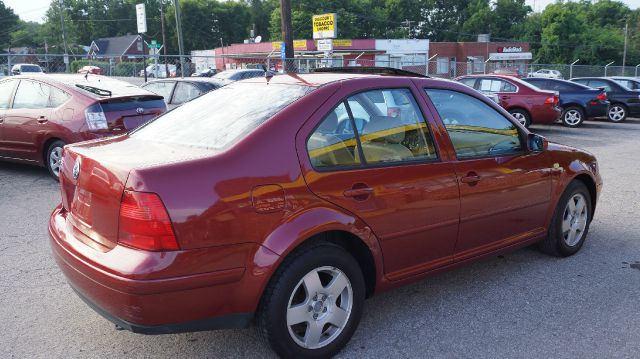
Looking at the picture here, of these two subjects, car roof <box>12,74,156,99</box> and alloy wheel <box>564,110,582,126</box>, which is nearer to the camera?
car roof <box>12,74,156,99</box>

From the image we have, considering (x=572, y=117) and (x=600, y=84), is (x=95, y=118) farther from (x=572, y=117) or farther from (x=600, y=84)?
(x=600, y=84)

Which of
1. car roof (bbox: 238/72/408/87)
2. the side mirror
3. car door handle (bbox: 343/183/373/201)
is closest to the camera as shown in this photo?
car door handle (bbox: 343/183/373/201)

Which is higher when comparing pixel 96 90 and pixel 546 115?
pixel 96 90

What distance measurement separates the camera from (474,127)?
4012 mm

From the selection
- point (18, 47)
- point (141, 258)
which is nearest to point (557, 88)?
point (141, 258)

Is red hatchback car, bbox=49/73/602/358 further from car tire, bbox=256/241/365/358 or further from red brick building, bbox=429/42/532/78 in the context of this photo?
red brick building, bbox=429/42/532/78

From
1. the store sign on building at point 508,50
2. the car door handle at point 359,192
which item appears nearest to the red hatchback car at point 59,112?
the car door handle at point 359,192

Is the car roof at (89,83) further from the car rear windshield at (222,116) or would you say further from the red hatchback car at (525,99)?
the red hatchback car at (525,99)

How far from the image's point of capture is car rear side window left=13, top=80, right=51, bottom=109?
24.7 feet

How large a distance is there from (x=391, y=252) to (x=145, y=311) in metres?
1.49

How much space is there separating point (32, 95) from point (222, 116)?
5538 mm

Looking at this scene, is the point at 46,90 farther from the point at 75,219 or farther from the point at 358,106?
the point at 358,106

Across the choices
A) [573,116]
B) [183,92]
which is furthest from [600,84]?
[183,92]

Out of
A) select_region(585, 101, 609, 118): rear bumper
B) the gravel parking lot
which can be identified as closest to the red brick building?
select_region(585, 101, 609, 118): rear bumper
